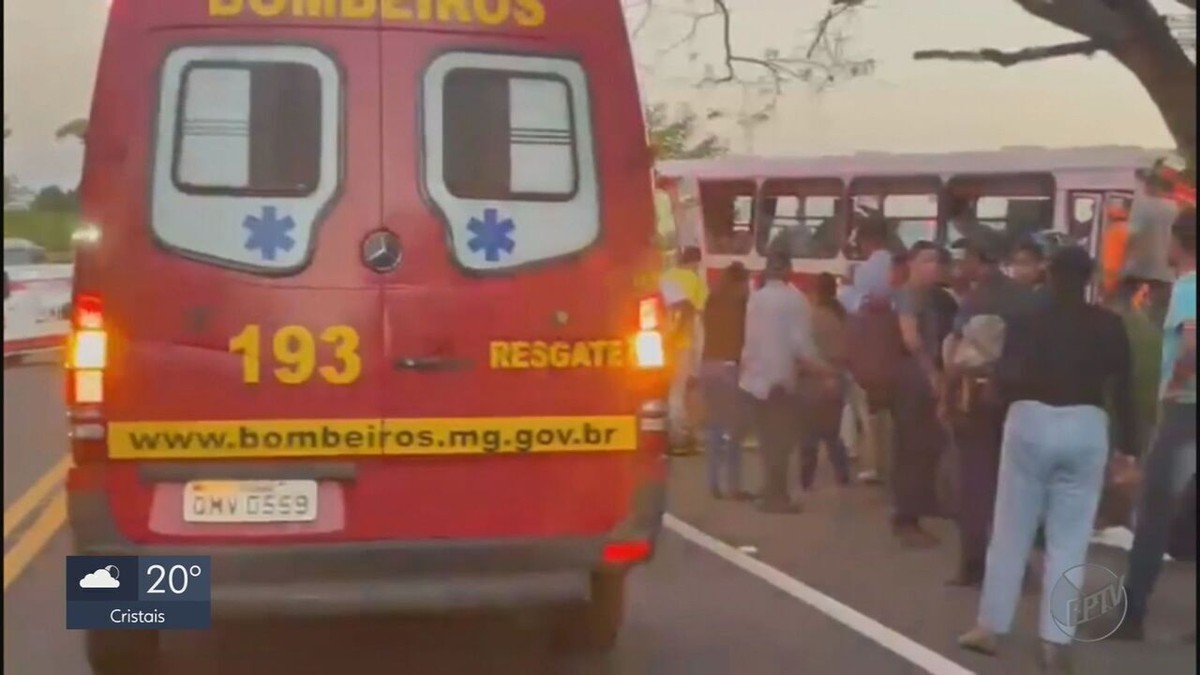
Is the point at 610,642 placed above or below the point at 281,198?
below

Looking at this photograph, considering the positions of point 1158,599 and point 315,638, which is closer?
point 315,638

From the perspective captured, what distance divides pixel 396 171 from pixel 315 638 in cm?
115

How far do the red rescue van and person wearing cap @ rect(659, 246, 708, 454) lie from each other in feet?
0.23

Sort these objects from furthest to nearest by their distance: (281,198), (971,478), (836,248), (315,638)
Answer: (971,478)
(836,248)
(315,638)
(281,198)

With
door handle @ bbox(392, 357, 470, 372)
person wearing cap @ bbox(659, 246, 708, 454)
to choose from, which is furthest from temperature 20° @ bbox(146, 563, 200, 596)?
person wearing cap @ bbox(659, 246, 708, 454)

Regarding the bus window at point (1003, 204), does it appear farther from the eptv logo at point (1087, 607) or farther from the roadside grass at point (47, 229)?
the roadside grass at point (47, 229)

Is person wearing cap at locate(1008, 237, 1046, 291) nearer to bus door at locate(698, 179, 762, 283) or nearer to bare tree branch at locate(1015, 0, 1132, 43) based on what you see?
bare tree branch at locate(1015, 0, 1132, 43)

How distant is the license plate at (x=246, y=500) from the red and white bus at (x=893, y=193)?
3.56 ft

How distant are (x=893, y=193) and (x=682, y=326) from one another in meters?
0.63

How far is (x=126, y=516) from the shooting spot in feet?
11.6

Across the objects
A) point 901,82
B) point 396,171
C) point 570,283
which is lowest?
point 570,283

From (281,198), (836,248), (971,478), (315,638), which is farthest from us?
(971,478)

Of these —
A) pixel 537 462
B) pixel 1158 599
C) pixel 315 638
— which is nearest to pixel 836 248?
pixel 537 462

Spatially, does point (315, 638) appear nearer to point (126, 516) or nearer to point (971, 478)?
point (126, 516)
